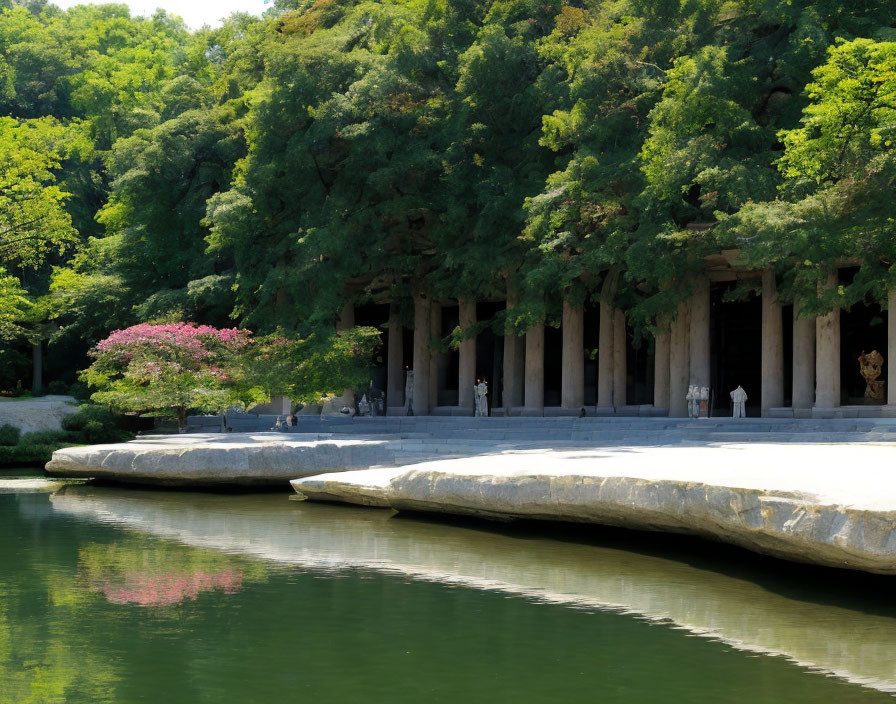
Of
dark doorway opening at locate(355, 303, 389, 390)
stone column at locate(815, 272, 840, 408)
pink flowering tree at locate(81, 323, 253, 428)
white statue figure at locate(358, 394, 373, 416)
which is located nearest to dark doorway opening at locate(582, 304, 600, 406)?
white statue figure at locate(358, 394, 373, 416)

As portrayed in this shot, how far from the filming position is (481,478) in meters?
16.2

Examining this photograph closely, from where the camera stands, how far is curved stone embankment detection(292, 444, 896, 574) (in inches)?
428

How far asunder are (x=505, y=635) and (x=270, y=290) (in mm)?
25765

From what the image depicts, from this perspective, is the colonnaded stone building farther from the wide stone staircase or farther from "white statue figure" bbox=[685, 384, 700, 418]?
the wide stone staircase

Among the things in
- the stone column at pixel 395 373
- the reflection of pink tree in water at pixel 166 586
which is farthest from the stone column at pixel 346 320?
the reflection of pink tree in water at pixel 166 586

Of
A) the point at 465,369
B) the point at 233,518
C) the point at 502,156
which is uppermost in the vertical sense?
the point at 502,156

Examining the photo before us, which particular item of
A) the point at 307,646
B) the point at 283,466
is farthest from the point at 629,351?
the point at 307,646

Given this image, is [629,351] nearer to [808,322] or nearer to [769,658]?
[808,322]

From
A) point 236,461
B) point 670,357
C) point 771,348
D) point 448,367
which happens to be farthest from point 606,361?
point 236,461

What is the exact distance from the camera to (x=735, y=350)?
41.0 metres

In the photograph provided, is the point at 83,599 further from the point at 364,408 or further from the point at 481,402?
the point at 364,408

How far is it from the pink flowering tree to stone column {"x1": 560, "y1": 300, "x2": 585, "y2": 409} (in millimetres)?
10871

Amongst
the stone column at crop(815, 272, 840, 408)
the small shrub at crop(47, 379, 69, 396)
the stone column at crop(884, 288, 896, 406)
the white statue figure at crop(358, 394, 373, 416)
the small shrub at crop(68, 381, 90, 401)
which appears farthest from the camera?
the small shrub at crop(47, 379, 69, 396)

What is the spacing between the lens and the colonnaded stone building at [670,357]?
104 feet
